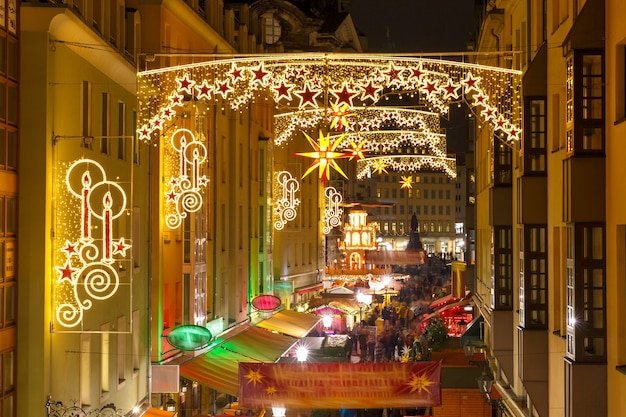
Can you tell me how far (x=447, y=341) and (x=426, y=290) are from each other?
135 ft

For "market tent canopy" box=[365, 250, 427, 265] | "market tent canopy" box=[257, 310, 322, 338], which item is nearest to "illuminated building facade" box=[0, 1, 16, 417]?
"market tent canopy" box=[257, 310, 322, 338]

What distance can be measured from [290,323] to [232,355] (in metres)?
10.9

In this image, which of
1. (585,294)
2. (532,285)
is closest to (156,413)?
(532,285)

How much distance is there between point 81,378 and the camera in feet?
66.6

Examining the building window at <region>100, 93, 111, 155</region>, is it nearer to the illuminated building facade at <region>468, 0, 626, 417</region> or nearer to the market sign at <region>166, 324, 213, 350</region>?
the market sign at <region>166, 324, 213, 350</region>

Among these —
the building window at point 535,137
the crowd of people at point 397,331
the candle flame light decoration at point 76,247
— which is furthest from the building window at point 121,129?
the crowd of people at point 397,331

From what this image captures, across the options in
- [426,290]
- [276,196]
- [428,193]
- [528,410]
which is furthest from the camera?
[428,193]

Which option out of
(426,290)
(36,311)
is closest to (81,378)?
(36,311)

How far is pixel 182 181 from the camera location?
1022 inches

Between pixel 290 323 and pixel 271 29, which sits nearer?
pixel 290 323

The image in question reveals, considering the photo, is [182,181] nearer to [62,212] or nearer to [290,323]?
[62,212]

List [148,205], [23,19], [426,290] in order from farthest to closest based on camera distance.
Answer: [426,290], [148,205], [23,19]

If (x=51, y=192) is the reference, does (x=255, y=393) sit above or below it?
below

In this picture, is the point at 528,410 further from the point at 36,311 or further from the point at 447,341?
the point at 447,341
